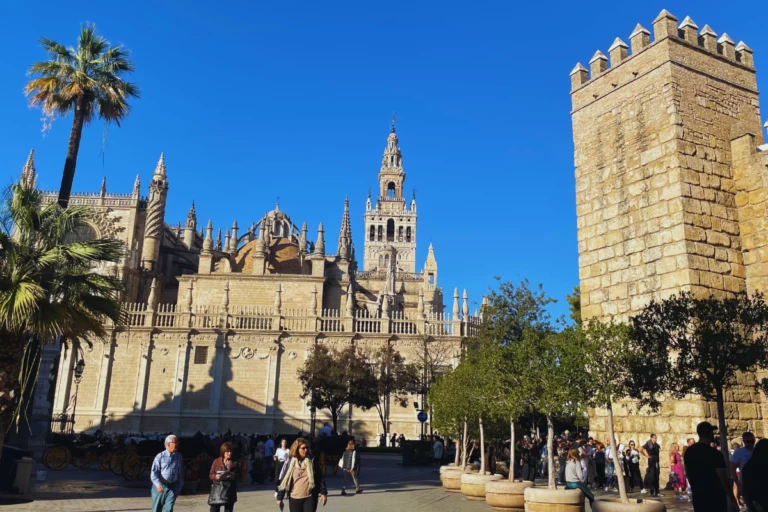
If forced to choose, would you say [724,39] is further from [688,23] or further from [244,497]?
[244,497]

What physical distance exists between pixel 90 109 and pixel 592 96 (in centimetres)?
1265

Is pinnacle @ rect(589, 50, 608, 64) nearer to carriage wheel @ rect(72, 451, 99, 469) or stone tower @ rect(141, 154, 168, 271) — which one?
carriage wheel @ rect(72, 451, 99, 469)

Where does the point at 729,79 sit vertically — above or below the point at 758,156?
above

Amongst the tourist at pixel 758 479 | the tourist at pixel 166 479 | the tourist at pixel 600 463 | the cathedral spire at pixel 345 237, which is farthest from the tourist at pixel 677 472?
the cathedral spire at pixel 345 237

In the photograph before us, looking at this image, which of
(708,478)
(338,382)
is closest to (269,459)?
(338,382)

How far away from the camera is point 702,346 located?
8.55 meters

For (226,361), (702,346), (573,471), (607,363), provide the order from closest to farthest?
(702,346) < (607,363) < (573,471) < (226,361)

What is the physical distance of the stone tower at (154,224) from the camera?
40844 mm

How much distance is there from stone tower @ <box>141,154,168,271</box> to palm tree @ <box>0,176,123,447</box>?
30.8 m

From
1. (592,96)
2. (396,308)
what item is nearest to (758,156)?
(592,96)

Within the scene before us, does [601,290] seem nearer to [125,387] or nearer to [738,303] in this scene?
[738,303]

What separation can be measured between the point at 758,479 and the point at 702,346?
3.81m

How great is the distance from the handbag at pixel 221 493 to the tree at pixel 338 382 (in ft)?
67.6

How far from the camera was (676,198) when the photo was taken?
40.3 ft
